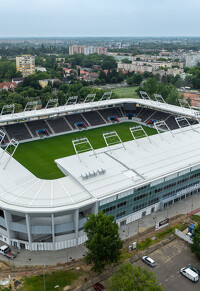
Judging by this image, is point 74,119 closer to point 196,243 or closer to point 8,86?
point 196,243

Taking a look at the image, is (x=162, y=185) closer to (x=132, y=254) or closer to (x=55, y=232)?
(x=132, y=254)

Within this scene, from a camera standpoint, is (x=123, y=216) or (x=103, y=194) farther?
(x=123, y=216)

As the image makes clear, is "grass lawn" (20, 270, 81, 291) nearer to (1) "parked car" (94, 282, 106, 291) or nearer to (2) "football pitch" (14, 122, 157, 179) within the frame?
(1) "parked car" (94, 282, 106, 291)

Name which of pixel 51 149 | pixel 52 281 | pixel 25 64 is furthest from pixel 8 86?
pixel 52 281

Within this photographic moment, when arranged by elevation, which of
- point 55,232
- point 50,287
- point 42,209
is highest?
point 42,209

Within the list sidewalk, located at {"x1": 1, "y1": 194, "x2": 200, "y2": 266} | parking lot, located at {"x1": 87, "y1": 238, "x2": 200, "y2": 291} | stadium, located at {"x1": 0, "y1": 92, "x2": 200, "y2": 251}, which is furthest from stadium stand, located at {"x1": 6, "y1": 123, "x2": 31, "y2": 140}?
parking lot, located at {"x1": 87, "y1": 238, "x2": 200, "y2": 291}

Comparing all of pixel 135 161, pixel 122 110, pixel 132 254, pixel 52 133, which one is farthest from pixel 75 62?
pixel 132 254

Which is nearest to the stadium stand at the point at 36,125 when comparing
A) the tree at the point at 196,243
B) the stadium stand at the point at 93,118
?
the stadium stand at the point at 93,118
